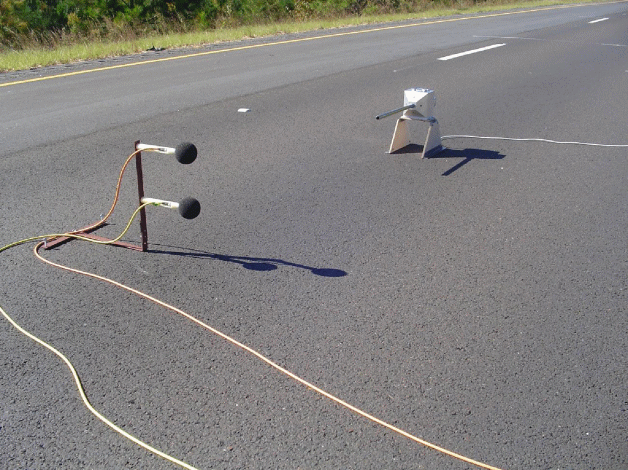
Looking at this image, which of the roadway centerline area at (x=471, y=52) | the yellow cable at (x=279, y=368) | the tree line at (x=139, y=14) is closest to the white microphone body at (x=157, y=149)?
the yellow cable at (x=279, y=368)

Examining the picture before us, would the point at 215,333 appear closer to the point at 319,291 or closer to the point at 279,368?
the point at 279,368

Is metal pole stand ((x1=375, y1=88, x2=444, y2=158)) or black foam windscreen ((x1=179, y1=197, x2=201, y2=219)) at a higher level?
black foam windscreen ((x1=179, y1=197, x2=201, y2=219))

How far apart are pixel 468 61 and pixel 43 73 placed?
8.28 m

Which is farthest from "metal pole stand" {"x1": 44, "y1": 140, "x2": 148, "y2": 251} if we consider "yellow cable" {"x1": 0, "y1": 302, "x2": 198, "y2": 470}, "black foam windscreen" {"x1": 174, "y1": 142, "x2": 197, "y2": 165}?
"yellow cable" {"x1": 0, "y1": 302, "x2": 198, "y2": 470}

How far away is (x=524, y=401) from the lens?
3.71 metres

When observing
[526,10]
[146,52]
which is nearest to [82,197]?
[146,52]

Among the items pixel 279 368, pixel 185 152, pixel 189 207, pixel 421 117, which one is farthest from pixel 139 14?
pixel 279 368

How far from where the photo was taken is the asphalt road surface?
3.43m

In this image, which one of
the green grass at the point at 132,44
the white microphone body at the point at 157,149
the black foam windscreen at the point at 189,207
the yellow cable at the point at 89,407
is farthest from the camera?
the green grass at the point at 132,44

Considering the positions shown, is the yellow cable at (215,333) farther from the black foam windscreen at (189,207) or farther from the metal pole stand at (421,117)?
the metal pole stand at (421,117)

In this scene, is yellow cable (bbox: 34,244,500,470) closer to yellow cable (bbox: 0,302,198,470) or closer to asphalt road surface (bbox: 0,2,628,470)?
asphalt road surface (bbox: 0,2,628,470)

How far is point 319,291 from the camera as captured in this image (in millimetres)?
4871

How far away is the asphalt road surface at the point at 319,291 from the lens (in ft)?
11.3

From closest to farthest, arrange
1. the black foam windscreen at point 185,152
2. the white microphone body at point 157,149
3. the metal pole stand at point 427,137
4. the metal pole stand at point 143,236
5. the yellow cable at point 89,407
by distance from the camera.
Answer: the yellow cable at point 89,407
the black foam windscreen at point 185,152
the white microphone body at point 157,149
the metal pole stand at point 143,236
the metal pole stand at point 427,137
